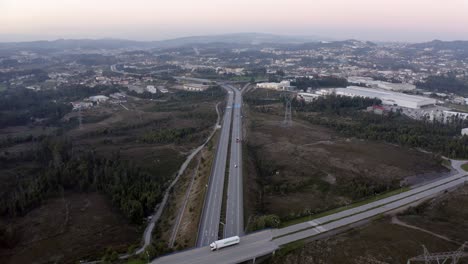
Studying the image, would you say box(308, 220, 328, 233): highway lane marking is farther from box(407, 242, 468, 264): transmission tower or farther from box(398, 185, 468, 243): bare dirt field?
box(398, 185, 468, 243): bare dirt field

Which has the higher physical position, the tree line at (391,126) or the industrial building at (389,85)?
the industrial building at (389,85)

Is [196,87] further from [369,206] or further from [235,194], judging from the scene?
[369,206]

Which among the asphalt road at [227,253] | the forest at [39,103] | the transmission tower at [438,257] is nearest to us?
the transmission tower at [438,257]

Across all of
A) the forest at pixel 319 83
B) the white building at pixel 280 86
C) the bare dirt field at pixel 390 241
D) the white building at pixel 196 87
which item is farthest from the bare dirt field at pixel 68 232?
the forest at pixel 319 83

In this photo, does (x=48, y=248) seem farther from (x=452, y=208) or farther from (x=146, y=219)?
(x=452, y=208)

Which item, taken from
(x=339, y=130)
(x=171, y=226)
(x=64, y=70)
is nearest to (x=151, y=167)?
(x=171, y=226)

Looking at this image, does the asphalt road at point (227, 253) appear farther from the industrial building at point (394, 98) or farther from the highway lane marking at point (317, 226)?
the industrial building at point (394, 98)
